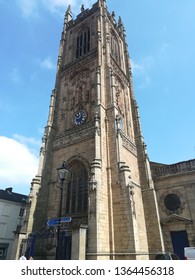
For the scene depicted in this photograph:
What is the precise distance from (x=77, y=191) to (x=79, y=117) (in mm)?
8362

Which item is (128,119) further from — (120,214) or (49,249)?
(49,249)

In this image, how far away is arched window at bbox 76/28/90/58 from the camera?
2892 centimetres

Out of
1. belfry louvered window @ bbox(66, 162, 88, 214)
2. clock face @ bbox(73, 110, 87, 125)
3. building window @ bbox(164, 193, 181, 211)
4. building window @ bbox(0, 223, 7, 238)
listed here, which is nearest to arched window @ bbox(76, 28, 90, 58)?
clock face @ bbox(73, 110, 87, 125)

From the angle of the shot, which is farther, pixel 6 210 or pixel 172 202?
pixel 6 210

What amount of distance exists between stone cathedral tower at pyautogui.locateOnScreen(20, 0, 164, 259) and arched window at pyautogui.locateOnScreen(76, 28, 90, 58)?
0.17 m

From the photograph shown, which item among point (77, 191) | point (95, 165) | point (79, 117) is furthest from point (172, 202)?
point (79, 117)

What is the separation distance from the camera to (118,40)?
33.5 m

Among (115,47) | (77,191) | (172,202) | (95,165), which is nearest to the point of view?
(95,165)

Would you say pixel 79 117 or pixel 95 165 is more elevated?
pixel 79 117

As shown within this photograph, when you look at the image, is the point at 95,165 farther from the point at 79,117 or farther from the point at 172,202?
the point at 172,202

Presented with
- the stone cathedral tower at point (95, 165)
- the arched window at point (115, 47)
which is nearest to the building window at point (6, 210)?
the stone cathedral tower at point (95, 165)

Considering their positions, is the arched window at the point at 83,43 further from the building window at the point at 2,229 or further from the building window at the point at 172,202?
the building window at the point at 2,229

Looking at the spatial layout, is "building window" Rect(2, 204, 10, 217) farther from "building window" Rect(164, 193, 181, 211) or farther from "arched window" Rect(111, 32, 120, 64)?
"arched window" Rect(111, 32, 120, 64)

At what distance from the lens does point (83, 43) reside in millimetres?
29875
